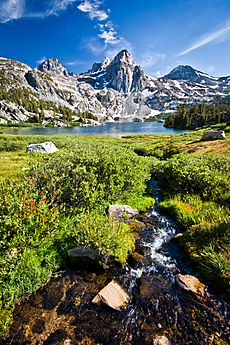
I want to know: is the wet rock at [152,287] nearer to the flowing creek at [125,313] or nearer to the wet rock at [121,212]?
the flowing creek at [125,313]

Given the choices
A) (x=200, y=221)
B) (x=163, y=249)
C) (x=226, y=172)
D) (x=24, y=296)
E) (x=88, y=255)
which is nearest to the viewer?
(x=24, y=296)

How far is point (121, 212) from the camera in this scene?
14273 millimetres

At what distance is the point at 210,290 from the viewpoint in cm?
858

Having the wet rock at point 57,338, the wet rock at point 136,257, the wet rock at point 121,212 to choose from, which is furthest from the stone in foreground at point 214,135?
the wet rock at point 57,338

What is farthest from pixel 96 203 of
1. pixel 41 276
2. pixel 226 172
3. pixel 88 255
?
pixel 226 172

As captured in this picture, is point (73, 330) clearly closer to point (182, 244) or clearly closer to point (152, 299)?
point (152, 299)

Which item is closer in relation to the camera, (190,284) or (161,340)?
(161,340)

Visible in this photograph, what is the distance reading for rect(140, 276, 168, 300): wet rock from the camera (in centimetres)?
841

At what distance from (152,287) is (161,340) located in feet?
7.46

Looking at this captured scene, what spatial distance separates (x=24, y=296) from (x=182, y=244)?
838 cm

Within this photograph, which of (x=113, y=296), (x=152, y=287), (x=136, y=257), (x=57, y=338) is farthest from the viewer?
(x=136, y=257)

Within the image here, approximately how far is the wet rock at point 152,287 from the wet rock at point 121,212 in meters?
4.66

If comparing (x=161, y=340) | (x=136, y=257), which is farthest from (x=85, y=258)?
(x=161, y=340)

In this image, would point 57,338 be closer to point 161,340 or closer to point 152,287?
point 161,340
